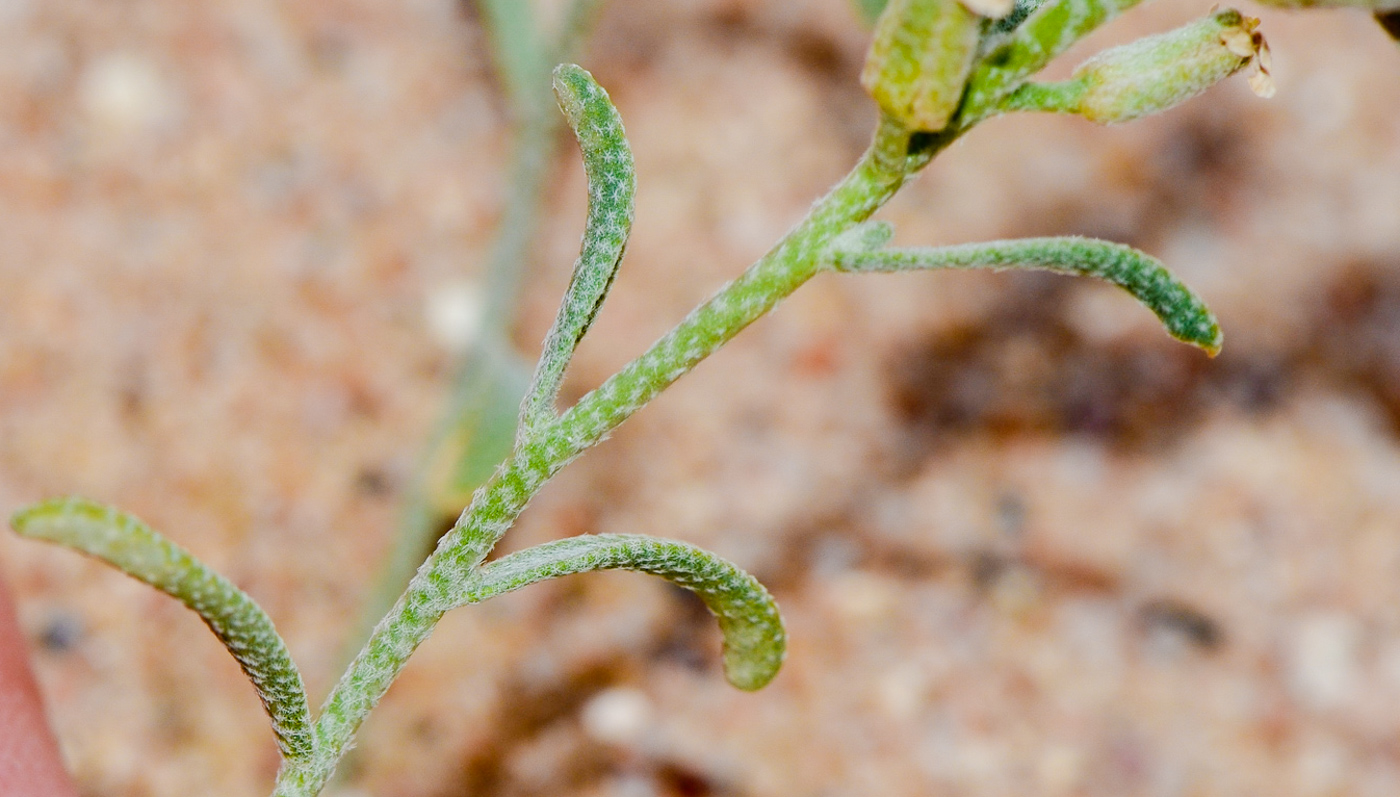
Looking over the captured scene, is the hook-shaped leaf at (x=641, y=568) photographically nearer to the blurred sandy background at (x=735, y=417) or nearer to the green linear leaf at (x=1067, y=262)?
the green linear leaf at (x=1067, y=262)

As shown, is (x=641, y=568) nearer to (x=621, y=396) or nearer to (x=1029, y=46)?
(x=621, y=396)

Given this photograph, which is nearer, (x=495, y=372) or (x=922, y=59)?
(x=922, y=59)

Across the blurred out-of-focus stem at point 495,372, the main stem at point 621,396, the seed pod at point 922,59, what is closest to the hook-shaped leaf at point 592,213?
the main stem at point 621,396

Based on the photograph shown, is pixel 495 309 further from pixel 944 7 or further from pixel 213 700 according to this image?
pixel 944 7

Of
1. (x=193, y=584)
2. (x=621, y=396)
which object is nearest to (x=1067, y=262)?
(x=621, y=396)

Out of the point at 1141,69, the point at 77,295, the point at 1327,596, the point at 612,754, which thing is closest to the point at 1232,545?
the point at 1327,596

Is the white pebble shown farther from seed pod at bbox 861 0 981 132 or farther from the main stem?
seed pod at bbox 861 0 981 132
